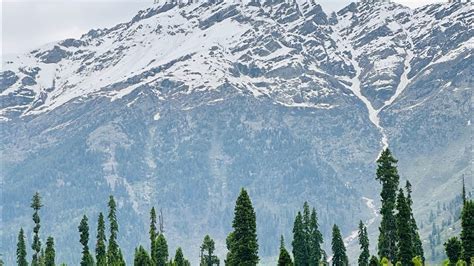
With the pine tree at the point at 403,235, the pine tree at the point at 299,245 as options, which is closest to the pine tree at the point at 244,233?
the pine tree at the point at 403,235

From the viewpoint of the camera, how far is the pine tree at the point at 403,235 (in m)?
117

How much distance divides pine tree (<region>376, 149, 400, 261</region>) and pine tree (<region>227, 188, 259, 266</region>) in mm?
19180

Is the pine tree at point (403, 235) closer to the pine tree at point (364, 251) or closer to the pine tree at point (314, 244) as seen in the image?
the pine tree at point (364, 251)

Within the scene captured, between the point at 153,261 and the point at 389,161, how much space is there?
3045 inches

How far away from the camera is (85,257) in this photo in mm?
183125

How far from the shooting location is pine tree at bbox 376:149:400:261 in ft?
394

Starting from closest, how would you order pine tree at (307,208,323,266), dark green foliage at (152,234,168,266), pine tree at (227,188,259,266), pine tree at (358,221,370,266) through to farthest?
pine tree at (227,188,259,266) < pine tree at (358,221,370,266) < pine tree at (307,208,323,266) < dark green foliage at (152,234,168,266)

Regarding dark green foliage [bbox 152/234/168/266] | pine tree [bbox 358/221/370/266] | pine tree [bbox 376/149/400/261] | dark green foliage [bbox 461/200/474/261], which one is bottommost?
dark green foliage [bbox 461/200/474/261]

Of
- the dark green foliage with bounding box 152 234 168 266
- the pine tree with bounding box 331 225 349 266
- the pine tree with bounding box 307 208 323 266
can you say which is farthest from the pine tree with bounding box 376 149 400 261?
the dark green foliage with bounding box 152 234 168 266

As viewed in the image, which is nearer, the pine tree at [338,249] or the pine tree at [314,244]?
the pine tree at [338,249]

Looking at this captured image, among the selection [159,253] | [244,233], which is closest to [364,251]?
[159,253]

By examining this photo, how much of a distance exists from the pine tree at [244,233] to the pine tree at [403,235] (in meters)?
18.9

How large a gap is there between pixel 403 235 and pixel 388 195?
626 centimetres

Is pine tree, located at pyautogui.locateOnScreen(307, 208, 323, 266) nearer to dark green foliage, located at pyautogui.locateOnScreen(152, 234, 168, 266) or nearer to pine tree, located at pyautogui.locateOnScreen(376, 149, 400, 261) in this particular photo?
dark green foliage, located at pyautogui.locateOnScreen(152, 234, 168, 266)
